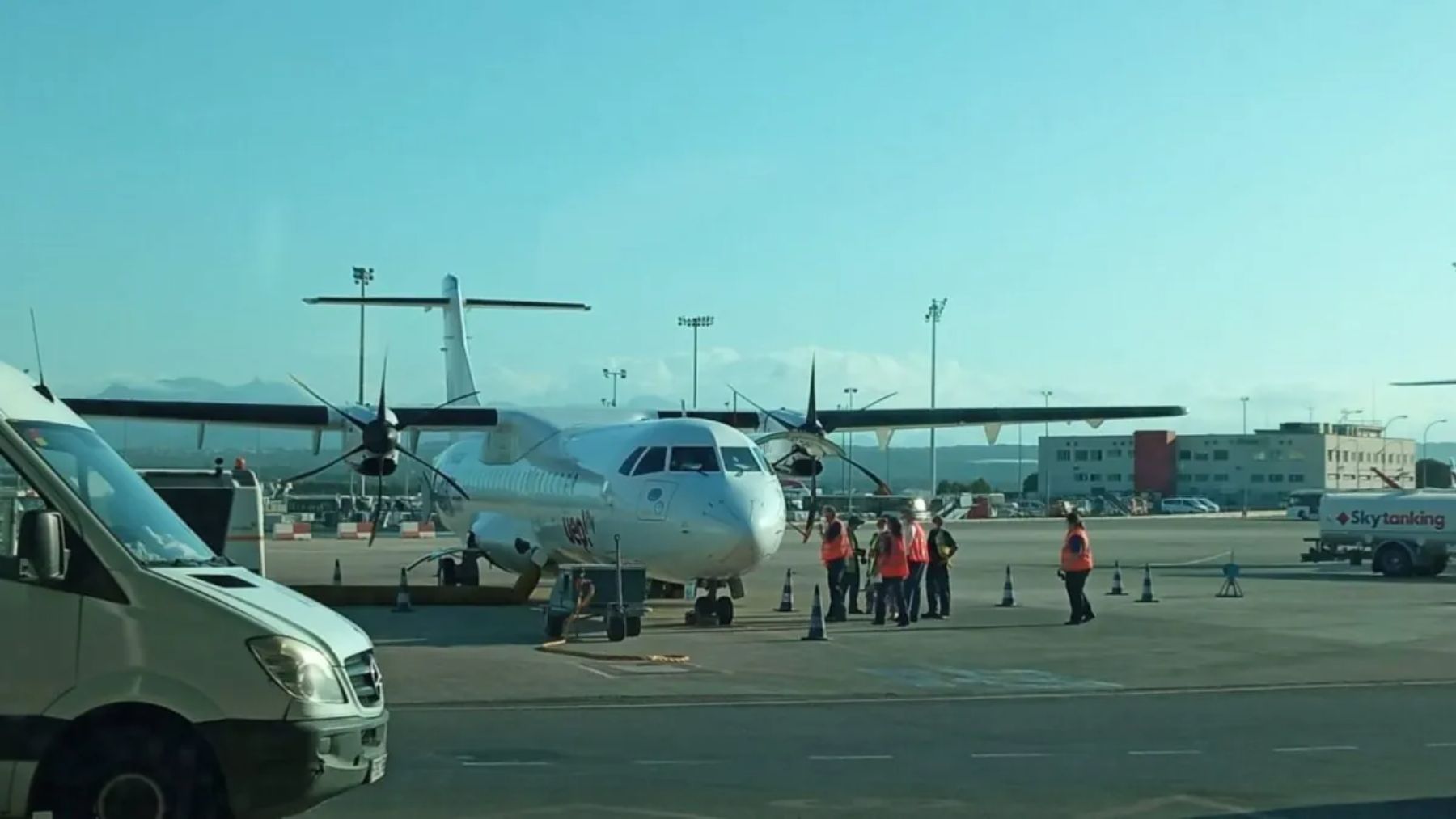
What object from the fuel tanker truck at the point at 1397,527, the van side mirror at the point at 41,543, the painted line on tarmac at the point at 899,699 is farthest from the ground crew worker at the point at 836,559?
the fuel tanker truck at the point at 1397,527

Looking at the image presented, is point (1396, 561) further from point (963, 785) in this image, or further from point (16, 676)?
point (16, 676)

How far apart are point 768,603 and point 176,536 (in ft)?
63.1

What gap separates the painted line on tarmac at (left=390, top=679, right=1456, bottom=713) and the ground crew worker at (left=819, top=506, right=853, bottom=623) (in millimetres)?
7975

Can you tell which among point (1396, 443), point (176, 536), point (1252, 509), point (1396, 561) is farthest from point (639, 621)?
point (1396, 443)

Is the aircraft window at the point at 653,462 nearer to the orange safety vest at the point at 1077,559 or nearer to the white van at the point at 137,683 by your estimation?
the orange safety vest at the point at 1077,559

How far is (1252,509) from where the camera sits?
11875 cm

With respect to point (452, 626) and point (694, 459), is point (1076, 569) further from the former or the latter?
point (452, 626)

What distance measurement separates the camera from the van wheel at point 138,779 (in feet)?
23.8

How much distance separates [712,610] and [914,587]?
3.06 m

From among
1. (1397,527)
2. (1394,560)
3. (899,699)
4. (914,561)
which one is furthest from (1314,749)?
(1394,560)

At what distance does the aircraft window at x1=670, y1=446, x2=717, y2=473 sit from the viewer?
72.2ft

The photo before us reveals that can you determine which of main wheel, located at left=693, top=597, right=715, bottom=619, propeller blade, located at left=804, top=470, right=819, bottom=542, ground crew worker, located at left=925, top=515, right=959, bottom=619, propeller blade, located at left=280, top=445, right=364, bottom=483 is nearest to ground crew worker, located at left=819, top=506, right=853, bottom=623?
ground crew worker, located at left=925, top=515, right=959, bottom=619

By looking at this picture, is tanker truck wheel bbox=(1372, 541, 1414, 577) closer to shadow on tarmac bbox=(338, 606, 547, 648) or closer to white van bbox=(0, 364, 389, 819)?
shadow on tarmac bbox=(338, 606, 547, 648)

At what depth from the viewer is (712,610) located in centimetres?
2300
